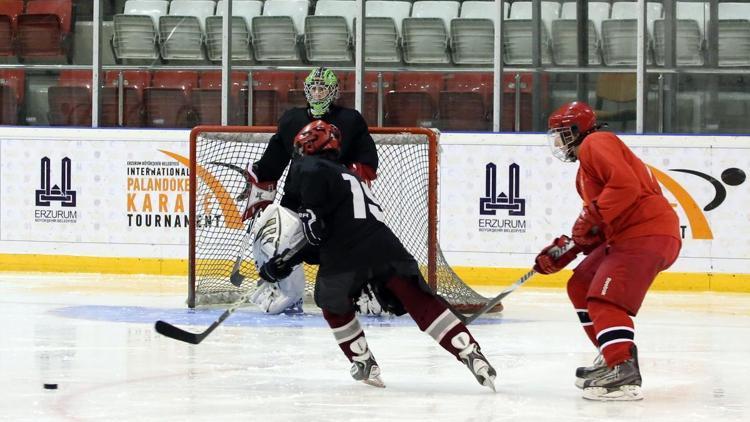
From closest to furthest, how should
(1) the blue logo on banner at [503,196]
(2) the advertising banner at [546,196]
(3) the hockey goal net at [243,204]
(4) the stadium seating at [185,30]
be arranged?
(3) the hockey goal net at [243,204] → (2) the advertising banner at [546,196] → (1) the blue logo on banner at [503,196] → (4) the stadium seating at [185,30]

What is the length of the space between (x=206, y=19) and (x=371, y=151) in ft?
13.6

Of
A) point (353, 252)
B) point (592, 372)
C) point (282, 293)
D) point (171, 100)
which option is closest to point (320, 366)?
point (353, 252)

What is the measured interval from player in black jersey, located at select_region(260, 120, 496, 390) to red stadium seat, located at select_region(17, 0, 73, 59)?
6322 millimetres

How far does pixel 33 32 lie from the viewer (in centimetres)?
1098

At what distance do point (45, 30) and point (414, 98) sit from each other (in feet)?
9.64

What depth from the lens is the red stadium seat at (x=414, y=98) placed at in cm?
1019

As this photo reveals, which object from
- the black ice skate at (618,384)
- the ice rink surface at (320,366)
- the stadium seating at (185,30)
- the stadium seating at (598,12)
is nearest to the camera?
the ice rink surface at (320,366)

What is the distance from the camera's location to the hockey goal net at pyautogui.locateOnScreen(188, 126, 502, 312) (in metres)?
7.84

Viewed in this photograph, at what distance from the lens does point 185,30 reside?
1070 cm

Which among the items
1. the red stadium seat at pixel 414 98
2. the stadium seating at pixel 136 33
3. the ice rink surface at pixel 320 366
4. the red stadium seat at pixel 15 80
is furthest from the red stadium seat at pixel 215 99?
the ice rink surface at pixel 320 366

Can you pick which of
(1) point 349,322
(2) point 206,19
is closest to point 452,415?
(1) point 349,322

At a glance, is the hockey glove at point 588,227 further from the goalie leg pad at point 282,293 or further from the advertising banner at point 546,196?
the advertising banner at point 546,196

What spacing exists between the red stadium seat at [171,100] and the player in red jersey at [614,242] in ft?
19.3

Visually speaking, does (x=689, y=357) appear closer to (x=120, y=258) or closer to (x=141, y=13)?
(x=120, y=258)
